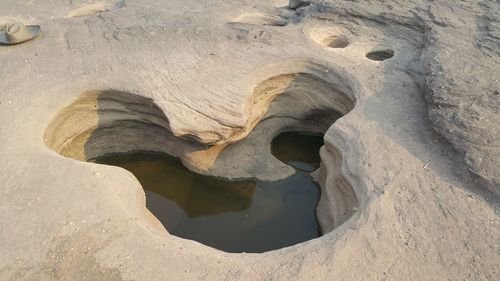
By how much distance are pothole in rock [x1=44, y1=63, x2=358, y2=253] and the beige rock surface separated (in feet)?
0.14

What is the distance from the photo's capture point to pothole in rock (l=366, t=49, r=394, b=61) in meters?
7.17

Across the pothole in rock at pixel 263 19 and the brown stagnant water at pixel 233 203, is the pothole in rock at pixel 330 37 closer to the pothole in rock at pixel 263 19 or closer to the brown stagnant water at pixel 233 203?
the pothole in rock at pixel 263 19

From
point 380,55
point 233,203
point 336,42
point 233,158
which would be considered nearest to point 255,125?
point 233,158

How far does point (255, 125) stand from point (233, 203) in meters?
1.31

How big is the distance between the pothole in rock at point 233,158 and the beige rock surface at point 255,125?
43mm

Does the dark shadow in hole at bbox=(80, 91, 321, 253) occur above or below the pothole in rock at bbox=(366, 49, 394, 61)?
below

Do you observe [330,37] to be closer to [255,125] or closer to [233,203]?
[255,125]

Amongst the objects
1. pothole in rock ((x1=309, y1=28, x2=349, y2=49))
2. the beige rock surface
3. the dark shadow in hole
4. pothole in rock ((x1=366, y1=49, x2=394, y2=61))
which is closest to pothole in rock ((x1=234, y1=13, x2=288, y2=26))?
the beige rock surface

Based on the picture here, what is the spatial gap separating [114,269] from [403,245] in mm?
2520

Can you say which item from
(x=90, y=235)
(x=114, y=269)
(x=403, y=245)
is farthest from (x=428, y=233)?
(x=90, y=235)

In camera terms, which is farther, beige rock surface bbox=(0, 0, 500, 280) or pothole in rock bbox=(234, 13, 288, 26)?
pothole in rock bbox=(234, 13, 288, 26)

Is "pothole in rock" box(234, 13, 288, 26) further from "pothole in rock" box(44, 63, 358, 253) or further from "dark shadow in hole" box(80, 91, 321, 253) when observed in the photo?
"dark shadow in hole" box(80, 91, 321, 253)

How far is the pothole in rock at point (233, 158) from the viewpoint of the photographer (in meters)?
6.00

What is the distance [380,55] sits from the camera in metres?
7.24
